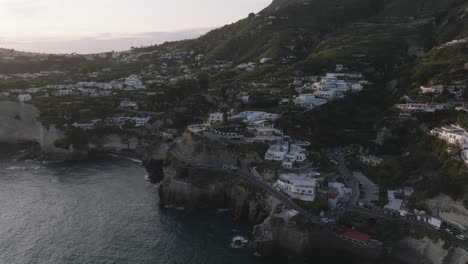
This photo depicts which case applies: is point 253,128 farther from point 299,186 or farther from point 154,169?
point 154,169

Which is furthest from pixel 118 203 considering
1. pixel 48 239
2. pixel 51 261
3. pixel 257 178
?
pixel 257 178

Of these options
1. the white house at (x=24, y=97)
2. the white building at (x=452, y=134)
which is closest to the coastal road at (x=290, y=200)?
the white building at (x=452, y=134)

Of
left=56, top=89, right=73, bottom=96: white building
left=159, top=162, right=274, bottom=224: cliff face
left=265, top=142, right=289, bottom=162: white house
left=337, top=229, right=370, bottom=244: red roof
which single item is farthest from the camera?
left=56, top=89, right=73, bottom=96: white building

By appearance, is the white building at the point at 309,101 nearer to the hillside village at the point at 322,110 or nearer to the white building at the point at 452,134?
the hillside village at the point at 322,110

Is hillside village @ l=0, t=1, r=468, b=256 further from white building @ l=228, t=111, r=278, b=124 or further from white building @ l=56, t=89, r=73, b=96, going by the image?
white building @ l=56, t=89, r=73, b=96

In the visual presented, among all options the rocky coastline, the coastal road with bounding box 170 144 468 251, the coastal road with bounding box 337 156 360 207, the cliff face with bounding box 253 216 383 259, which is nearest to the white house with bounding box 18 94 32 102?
the rocky coastline
